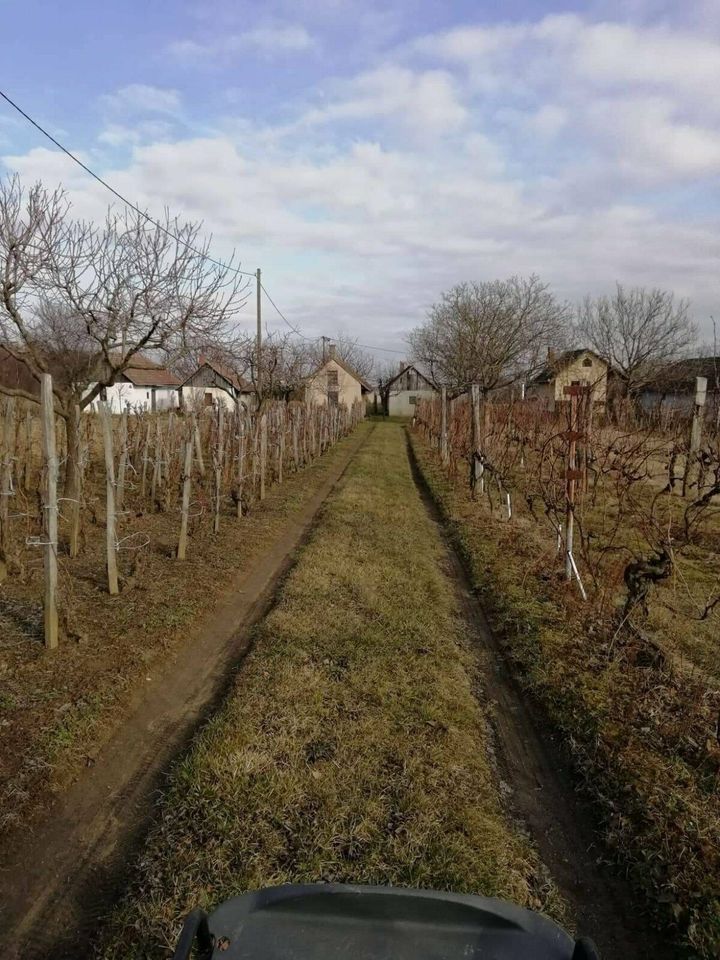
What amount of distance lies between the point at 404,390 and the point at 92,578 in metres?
58.5

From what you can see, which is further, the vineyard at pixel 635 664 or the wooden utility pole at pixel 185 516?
the wooden utility pole at pixel 185 516

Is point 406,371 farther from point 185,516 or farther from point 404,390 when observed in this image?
point 185,516

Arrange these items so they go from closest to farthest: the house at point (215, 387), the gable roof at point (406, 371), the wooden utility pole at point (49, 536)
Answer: the wooden utility pole at point (49, 536), the house at point (215, 387), the gable roof at point (406, 371)

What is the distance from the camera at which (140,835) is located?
3123 millimetres

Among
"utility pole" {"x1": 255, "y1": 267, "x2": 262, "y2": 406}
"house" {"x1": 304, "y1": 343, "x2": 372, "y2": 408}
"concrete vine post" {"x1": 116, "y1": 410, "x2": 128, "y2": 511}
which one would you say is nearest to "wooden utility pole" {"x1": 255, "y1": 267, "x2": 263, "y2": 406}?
"utility pole" {"x1": 255, "y1": 267, "x2": 262, "y2": 406}

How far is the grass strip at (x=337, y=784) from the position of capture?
276cm

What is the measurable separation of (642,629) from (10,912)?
4982 millimetres

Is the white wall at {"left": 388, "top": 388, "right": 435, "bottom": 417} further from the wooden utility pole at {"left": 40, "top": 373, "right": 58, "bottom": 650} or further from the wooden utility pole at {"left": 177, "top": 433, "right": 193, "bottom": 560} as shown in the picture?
Answer: the wooden utility pole at {"left": 40, "top": 373, "right": 58, "bottom": 650}

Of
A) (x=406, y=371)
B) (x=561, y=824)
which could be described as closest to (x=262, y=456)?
(x=561, y=824)

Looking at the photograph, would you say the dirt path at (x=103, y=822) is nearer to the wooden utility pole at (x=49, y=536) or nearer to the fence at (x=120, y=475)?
the wooden utility pole at (x=49, y=536)

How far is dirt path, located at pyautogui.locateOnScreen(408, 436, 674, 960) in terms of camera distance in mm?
2667

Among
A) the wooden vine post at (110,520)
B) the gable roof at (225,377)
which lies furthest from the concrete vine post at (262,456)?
the wooden vine post at (110,520)

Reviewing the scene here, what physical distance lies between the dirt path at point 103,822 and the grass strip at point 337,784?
185 mm

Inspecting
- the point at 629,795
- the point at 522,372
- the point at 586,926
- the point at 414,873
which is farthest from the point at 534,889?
the point at 522,372
